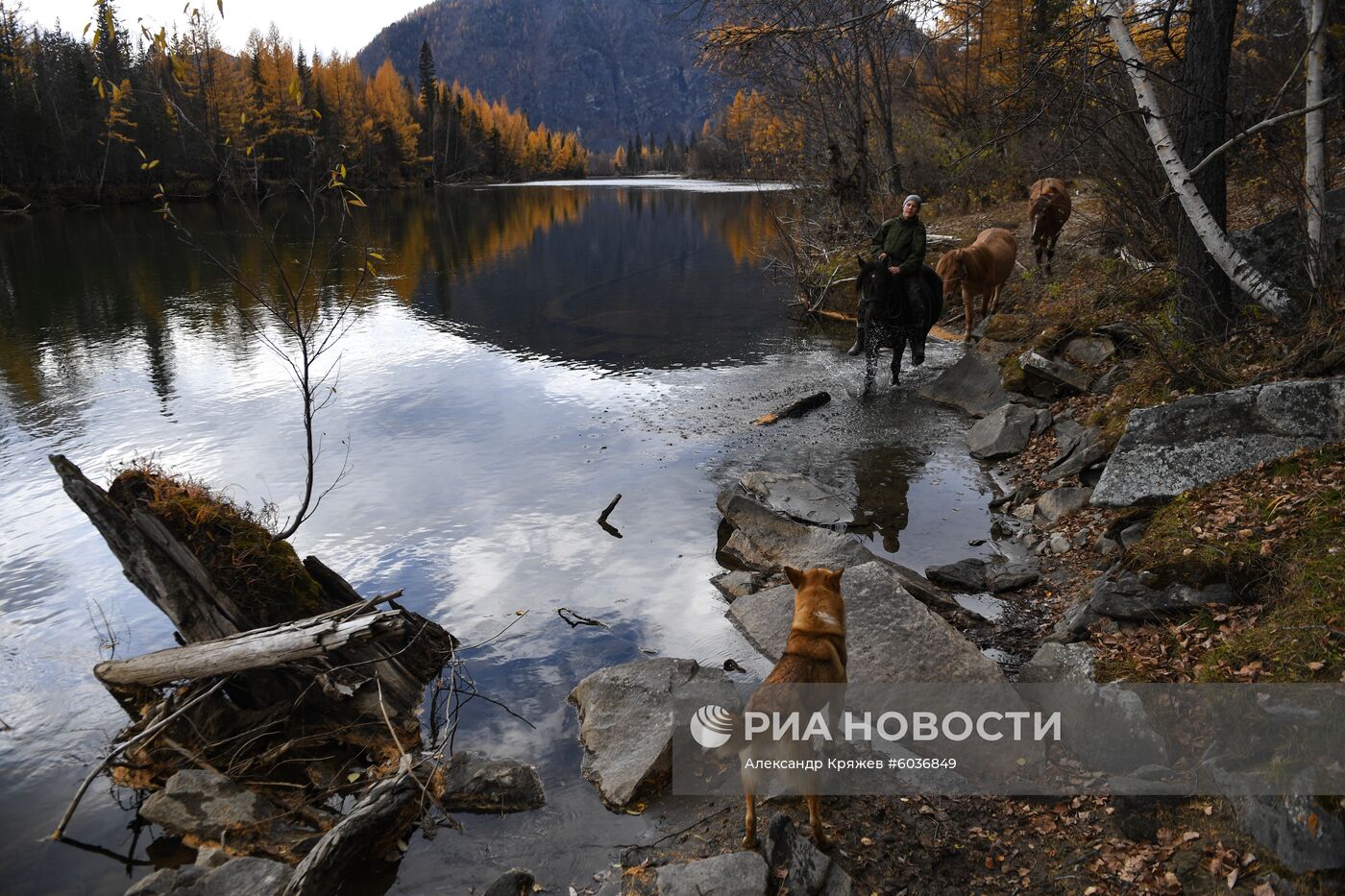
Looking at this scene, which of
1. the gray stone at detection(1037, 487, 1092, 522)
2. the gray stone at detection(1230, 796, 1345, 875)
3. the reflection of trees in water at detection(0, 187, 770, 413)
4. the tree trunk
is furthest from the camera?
the reflection of trees in water at detection(0, 187, 770, 413)

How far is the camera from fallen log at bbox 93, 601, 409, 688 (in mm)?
5230

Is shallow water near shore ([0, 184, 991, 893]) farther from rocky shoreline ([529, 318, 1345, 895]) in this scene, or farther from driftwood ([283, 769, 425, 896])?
rocky shoreline ([529, 318, 1345, 895])

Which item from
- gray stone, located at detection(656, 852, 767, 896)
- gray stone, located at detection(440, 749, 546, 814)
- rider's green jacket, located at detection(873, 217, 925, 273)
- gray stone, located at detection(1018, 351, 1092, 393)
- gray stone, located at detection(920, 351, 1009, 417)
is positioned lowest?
gray stone, located at detection(440, 749, 546, 814)

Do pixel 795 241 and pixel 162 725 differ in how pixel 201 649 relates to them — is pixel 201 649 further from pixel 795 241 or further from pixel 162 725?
pixel 795 241

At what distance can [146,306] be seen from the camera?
2166 centimetres

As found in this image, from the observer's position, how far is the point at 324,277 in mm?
9953

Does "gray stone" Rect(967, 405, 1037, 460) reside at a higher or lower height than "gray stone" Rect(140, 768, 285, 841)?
higher

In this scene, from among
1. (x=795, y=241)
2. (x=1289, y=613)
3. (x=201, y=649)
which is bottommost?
(x=201, y=649)

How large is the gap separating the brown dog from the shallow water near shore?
3.87ft

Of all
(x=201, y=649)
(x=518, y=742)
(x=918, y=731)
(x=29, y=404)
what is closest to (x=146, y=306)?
(x=29, y=404)

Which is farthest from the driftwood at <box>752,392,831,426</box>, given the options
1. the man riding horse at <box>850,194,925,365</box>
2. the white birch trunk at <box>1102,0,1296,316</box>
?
the white birch trunk at <box>1102,0,1296,316</box>

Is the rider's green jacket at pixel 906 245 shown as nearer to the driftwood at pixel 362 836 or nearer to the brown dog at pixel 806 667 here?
the brown dog at pixel 806 667

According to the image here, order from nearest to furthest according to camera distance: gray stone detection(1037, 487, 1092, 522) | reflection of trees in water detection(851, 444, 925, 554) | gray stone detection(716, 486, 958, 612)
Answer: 1. gray stone detection(716, 486, 958, 612)
2. gray stone detection(1037, 487, 1092, 522)
3. reflection of trees in water detection(851, 444, 925, 554)

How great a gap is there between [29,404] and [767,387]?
12.3 m
